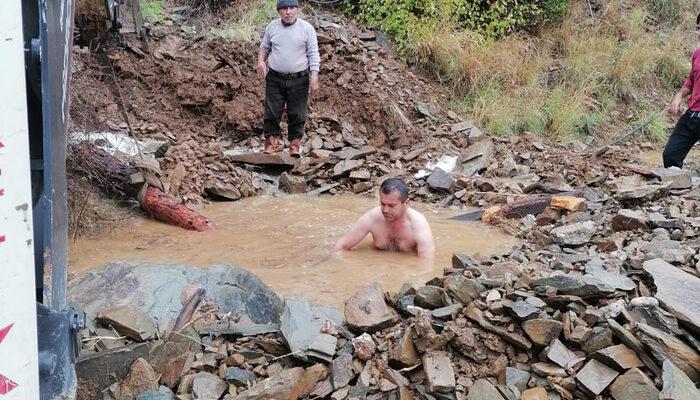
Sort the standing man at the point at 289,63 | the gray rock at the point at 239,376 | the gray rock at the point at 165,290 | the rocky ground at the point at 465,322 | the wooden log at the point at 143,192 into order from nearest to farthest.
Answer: the rocky ground at the point at 465,322, the gray rock at the point at 239,376, the gray rock at the point at 165,290, the wooden log at the point at 143,192, the standing man at the point at 289,63

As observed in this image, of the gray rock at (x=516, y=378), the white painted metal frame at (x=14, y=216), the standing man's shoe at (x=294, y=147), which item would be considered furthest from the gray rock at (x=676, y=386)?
the standing man's shoe at (x=294, y=147)

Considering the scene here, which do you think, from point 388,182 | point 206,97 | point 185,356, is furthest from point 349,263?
point 206,97

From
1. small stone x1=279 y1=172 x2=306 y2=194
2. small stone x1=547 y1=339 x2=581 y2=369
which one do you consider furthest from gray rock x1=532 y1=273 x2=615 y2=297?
small stone x1=279 y1=172 x2=306 y2=194

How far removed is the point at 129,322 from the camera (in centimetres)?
290

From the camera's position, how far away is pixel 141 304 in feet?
10.9

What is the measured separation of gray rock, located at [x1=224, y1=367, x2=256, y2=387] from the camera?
2719 mm

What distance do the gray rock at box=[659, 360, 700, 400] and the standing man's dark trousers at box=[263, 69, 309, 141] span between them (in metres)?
5.65

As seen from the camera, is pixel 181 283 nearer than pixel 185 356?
No

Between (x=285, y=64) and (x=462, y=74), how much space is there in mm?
4001

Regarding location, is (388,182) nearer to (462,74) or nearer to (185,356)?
(185,356)

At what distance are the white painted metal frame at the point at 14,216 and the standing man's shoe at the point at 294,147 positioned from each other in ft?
22.2

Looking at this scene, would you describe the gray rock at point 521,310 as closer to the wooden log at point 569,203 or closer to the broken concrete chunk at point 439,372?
the broken concrete chunk at point 439,372

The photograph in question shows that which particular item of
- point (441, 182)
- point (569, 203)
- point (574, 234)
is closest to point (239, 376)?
point (574, 234)

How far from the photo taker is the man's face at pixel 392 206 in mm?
4789
